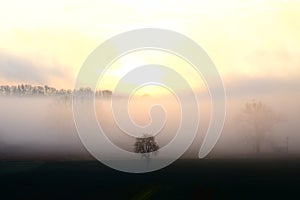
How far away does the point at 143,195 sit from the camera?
7325 centimetres

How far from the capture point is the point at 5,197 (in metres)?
72.4

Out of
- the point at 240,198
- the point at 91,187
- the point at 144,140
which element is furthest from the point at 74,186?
the point at 144,140

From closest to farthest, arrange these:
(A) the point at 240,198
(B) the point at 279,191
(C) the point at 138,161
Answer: (A) the point at 240,198 < (B) the point at 279,191 < (C) the point at 138,161

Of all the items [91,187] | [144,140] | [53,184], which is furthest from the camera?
[144,140]

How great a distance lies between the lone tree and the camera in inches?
6299

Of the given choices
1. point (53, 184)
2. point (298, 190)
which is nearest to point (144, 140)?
point (53, 184)

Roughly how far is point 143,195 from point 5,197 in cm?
2111

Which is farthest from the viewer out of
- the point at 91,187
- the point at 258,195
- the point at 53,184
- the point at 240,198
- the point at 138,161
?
the point at 138,161

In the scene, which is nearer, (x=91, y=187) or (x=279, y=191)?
(x=279, y=191)

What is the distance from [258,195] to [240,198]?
6.28 m

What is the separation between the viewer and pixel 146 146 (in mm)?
162125

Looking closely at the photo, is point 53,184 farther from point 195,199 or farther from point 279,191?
point 279,191

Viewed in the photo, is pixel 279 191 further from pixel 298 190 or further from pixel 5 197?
pixel 5 197

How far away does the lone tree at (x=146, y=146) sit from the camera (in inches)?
6299
